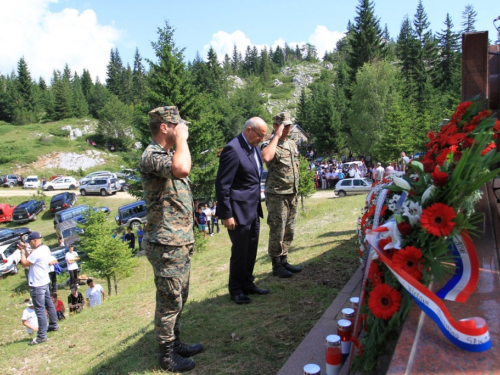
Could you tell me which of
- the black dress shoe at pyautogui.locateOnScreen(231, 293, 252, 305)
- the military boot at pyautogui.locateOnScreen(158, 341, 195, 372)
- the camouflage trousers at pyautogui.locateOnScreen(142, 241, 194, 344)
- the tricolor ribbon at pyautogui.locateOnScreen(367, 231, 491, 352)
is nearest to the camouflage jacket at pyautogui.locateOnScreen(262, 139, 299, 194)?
the black dress shoe at pyautogui.locateOnScreen(231, 293, 252, 305)

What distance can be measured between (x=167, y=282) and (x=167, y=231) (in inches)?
15.5

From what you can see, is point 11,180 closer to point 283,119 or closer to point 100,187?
point 100,187

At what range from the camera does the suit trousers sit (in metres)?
4.00

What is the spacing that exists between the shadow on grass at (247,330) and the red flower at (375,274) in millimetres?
1172

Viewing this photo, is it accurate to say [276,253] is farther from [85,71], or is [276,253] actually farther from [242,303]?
[85,71]

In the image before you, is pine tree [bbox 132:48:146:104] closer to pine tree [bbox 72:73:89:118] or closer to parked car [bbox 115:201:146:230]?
pine tree [bbox 72:73:89:118]

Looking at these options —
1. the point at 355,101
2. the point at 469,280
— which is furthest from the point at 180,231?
the point at 355,101

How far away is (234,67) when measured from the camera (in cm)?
14000

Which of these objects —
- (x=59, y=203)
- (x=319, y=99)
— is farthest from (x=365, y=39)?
(x=59, y=203)

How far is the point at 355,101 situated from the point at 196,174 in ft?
71.3

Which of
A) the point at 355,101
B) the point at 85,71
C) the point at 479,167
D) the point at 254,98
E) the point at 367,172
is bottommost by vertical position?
the point at 367,172

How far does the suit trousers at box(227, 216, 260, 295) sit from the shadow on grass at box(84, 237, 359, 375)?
21 cm

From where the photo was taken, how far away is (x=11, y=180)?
40031mm

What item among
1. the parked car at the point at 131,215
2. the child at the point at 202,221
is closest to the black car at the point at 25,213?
the parked car at the point at 131,215
